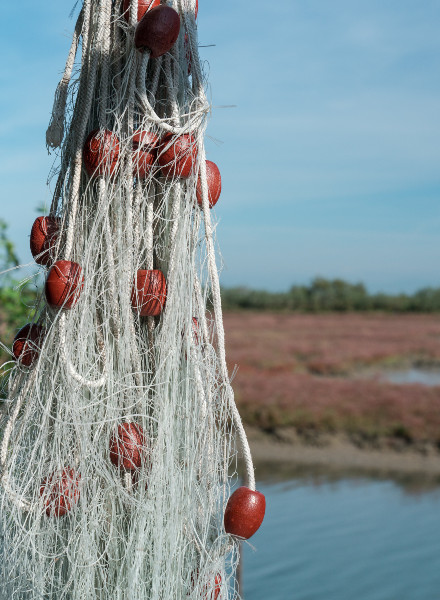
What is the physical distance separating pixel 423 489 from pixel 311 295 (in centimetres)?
2928

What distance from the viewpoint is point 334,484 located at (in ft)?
26.0

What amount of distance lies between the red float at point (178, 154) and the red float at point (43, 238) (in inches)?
10.4

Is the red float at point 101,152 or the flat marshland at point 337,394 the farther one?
the flat marshland at point 337,394

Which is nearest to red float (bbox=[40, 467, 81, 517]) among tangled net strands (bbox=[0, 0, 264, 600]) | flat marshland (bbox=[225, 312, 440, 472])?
tangled net strands (bbox=[0, 0, 264, 600])

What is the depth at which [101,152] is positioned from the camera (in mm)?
1120

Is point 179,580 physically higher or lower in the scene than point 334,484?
higher

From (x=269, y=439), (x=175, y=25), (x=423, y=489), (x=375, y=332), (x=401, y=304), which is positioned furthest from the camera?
(x=401, y=304)

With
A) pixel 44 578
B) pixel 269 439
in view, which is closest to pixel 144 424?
pixel 44 578

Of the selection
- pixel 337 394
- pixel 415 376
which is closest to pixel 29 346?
pixel 337 394

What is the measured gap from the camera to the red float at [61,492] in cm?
112

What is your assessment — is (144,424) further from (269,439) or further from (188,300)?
(269,439)

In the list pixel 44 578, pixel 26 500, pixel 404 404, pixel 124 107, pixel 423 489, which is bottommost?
pixel 423 489

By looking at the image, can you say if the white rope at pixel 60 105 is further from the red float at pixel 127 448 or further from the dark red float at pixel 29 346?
the red float at pixel 127 448

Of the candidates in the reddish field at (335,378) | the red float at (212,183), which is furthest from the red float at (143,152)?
the reddish field at (335,378)
